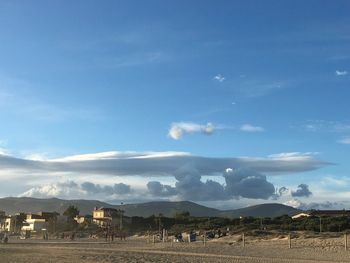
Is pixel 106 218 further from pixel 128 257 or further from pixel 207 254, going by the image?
pixel 128 257

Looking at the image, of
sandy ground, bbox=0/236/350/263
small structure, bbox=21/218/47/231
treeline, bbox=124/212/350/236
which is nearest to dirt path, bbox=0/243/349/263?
sandy ground, bbox=0/236/350/263

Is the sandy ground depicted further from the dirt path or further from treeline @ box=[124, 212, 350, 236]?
treeline @ box=[124, 212, 350, 236]

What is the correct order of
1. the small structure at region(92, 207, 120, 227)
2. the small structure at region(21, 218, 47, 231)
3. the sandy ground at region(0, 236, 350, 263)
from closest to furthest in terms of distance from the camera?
the sandy ground at region(0, 236, 350, 263) → the small structure at region(92, 207, 120, 227) → the small structure at region(21, 218, 47, 231)

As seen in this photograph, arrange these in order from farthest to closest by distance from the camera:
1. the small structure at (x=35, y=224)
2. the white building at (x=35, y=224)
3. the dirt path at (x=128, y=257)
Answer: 1. the white building at (x=35, y=224)
2. the small structure at (x=35, y=224)
3. the dirt path at (x=128, y=257)

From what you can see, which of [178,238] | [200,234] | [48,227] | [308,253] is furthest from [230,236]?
[48,227]

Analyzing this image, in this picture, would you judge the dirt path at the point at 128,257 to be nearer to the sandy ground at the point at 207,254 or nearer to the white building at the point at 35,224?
the sandy ground at the point at 207,254

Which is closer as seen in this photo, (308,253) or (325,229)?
(308,253)

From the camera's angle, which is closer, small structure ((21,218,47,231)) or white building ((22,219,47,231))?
small structure ((21,218,47,231))

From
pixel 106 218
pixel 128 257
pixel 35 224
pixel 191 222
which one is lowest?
pixel 35 224

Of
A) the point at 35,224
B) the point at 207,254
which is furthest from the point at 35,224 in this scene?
the point at 207,254

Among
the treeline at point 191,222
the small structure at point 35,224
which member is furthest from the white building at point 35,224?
the treeline at point 191,222

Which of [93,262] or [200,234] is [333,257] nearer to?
[93,262]

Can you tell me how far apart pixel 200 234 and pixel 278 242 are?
1086 inches

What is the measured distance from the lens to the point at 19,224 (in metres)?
137
